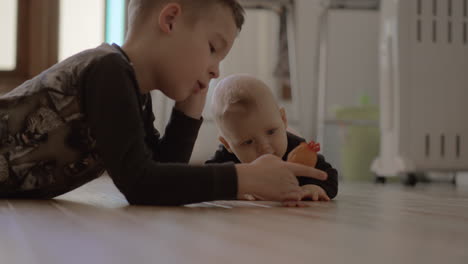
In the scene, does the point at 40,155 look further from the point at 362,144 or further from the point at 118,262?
the point at 362,144

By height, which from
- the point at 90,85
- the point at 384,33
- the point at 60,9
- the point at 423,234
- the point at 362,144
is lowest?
the point at 362,144

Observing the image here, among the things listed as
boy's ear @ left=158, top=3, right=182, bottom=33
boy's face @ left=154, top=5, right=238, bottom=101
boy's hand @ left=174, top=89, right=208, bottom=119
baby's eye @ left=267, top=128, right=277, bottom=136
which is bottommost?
baby's eye @ left=267, top=128, right=277, bottom=136

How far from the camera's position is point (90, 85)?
76 centimetres

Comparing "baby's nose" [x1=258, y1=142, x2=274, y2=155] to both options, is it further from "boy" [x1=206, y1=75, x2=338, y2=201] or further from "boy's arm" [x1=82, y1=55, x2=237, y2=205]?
"boy's arm" [x1=82, y1=55, x2=237, y2=205]

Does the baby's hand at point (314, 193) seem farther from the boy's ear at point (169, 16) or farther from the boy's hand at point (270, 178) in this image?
the boy's ear at point (169, 16)

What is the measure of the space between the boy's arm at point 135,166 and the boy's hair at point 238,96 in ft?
0.90

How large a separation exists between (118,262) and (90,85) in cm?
49

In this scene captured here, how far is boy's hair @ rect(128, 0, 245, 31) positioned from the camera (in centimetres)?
87

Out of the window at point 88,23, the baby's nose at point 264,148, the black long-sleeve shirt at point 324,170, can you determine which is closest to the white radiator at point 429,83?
the black long-sleeve shirt at point 324,170

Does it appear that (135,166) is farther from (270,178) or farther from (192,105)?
(192,105)

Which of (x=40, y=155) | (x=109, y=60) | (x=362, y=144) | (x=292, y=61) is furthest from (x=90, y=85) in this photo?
(x=292, y=61)

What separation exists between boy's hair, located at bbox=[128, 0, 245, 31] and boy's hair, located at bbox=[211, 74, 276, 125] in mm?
119

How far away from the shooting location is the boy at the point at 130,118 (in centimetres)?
72

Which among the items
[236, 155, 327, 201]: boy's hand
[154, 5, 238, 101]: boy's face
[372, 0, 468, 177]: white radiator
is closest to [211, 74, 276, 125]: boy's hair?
[154, 5, 238, 101]: boy's face
